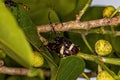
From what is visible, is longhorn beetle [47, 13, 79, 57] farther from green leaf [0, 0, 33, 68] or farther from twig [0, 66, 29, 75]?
green leaf [0, 0, 33, 68]

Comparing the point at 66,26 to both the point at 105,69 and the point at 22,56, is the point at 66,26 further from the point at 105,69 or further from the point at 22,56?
the point at 22,56

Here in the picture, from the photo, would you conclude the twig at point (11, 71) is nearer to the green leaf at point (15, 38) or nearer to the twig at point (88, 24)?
the twig at point (88, 24)

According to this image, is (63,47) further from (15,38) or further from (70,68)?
(15,38)

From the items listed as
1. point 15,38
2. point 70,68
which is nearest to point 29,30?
point 70,68

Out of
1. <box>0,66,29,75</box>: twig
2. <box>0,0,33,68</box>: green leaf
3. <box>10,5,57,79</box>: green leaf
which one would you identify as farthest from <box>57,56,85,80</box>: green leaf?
<box>0,0,33,68</box>: green leaf

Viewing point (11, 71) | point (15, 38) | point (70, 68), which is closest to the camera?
point (15, 38)

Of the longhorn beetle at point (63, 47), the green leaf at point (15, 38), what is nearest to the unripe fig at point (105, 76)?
the longhorn beetle at point (63, 47)
